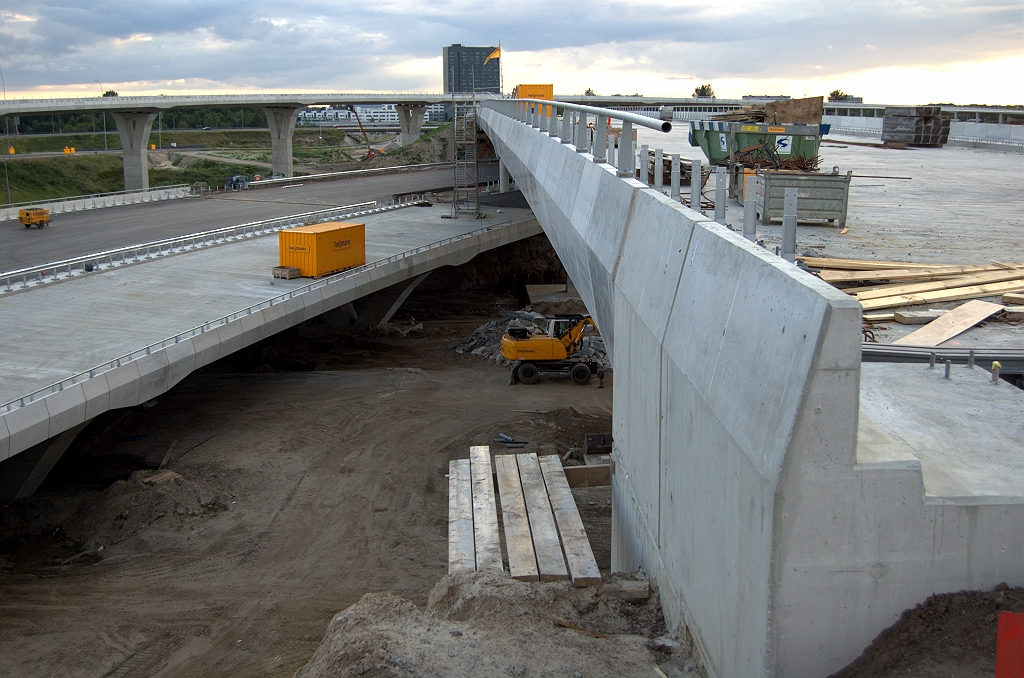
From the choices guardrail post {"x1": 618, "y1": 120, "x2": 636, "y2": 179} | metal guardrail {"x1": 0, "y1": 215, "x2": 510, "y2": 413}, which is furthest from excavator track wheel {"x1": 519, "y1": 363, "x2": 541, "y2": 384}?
guardrail post {"x1": 618, "y1": 120, "x2": 636, "y2": 179}

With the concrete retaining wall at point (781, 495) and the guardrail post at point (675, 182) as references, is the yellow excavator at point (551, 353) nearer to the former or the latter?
the guardrail post at point (675, 182)

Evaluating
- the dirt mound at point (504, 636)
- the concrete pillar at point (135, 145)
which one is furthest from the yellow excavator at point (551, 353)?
the concrete pillar at point (135, 145)

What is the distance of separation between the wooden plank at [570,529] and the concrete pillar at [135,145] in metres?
54.8

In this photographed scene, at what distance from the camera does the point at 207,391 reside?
23344 mm

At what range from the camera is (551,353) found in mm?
23938

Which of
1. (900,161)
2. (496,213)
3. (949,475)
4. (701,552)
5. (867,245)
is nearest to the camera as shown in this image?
(949,475)

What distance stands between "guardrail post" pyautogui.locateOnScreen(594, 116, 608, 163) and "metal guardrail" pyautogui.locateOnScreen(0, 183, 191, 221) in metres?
33.6

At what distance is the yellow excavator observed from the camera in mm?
23906

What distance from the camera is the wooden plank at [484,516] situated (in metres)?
8.25

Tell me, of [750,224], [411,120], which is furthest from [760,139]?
[411,120]

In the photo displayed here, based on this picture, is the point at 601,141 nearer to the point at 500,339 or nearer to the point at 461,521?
the point at 461,521

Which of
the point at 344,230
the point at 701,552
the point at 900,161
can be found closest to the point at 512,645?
the point at 701,552

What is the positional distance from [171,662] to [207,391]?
12679mm

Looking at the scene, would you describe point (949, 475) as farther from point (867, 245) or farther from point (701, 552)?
point (867, 245)
